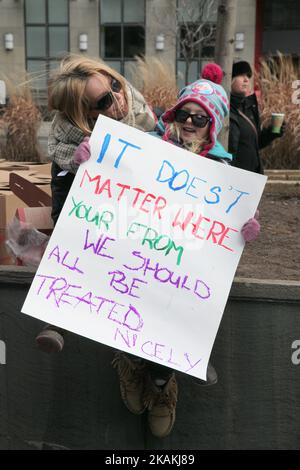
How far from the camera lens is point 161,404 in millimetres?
2479

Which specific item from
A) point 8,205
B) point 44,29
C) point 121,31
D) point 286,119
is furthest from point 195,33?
point 8,205

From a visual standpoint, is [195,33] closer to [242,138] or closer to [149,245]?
[242,138]

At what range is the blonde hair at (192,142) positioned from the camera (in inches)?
100

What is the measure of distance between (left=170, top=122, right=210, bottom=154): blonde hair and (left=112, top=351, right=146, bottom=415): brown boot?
0.86m

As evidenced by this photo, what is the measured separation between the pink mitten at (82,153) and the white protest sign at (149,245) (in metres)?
0.03

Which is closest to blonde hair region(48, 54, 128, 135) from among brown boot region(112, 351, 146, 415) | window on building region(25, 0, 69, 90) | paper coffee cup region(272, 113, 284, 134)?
brown boot region(112, 351, 146, 415)

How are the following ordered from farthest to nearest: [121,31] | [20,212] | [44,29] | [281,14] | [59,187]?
[44,29]
[121,31]
[281,14]
[20,212]
[59,187]

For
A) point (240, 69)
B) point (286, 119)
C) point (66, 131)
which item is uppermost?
point (240, 69)

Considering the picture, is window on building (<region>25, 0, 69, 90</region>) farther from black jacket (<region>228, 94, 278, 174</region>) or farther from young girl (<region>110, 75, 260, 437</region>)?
young girl (<region>110, 75, 260, 437</region>)

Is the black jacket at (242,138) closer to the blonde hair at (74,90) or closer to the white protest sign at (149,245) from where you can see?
the blonde hair at (74,90)

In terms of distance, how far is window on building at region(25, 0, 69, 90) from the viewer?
22344mm

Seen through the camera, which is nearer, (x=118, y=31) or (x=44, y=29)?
(x=118, y=31)

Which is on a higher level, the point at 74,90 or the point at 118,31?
the point at 118,31

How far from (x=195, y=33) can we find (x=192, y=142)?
1683cm
